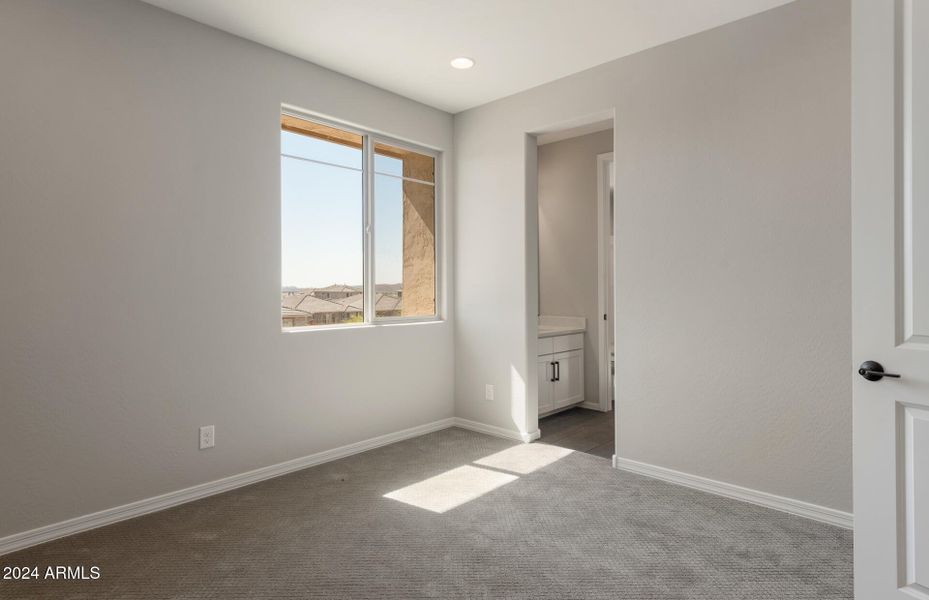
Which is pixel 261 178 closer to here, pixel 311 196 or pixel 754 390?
pixel 311 196

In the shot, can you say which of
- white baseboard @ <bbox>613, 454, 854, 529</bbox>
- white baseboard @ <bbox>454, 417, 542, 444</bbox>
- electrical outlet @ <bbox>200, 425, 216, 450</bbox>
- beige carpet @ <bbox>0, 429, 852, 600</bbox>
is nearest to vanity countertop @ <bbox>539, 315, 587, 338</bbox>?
white baseboard @ <bbox>454, 417, 542, 444</bbox>

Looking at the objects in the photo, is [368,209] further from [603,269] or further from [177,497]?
[603,269]

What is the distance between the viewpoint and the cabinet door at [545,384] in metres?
4.40

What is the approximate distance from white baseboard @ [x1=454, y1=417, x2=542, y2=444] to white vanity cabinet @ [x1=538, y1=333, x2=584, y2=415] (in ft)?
1.67

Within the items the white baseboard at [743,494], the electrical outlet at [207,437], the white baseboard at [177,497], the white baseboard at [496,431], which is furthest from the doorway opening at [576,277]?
the electrical outlet at [207,437]

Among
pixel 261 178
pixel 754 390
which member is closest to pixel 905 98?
pixel 754 390

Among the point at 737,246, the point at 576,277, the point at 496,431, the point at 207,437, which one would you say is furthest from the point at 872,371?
the point at 576,277

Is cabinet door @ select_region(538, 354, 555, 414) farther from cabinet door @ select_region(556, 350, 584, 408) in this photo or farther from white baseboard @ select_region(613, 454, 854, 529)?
white baseboard @ select_region(613, 454, 854, 529)

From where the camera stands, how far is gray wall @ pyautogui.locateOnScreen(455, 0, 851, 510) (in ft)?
8.25

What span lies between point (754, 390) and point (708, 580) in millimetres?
1131

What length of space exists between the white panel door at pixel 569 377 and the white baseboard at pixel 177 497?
1.44m

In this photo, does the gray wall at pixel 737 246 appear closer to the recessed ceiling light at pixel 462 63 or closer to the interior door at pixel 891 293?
the recessed ceiling light at pixel 462 63

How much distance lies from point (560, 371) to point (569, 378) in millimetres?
190

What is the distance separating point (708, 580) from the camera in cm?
201
